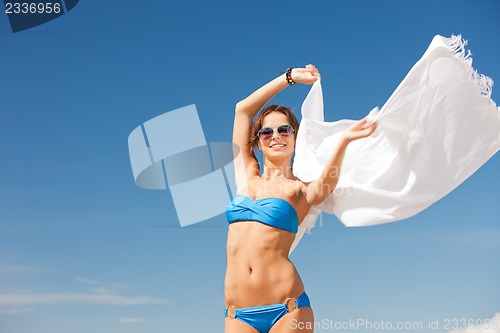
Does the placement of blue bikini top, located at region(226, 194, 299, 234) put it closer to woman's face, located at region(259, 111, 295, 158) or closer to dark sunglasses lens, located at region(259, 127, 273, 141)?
woman's face, located at region(259, 111, 295, 158)

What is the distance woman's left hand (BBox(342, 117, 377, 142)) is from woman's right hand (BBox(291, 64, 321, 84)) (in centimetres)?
86

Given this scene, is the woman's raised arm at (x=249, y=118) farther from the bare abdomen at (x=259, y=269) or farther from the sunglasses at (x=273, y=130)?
the bare abdomen at (x=259, y=269)

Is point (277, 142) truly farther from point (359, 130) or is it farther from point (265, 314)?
point (265, 314)

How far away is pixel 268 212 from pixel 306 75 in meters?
1.48

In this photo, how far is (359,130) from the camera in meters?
4.97

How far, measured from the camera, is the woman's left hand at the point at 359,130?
4.89 m

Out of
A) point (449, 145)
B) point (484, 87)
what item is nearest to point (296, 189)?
point (449, 145)

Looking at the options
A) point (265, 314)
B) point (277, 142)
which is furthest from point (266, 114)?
point (265, 314)

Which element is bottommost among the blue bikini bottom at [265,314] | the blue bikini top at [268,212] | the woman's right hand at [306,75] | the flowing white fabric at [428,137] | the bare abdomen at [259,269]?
the blue bikini bottom at [265,314]

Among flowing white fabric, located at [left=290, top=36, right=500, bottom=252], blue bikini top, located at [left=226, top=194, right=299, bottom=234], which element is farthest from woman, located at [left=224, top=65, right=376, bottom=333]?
flowing white fabric, located at [left=290, top=36, right=500, bottom=252]

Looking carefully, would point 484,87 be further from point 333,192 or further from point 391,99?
point 333,192

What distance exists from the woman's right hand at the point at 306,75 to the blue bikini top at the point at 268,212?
129cm

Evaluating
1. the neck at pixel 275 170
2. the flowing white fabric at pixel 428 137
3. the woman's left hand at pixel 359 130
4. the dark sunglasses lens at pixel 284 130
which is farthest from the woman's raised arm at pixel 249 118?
the flowing white fabric at pixel 428 137

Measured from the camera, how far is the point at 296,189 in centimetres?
528
